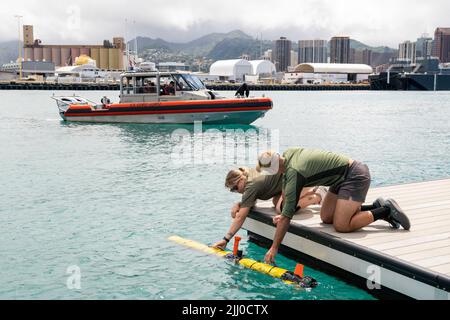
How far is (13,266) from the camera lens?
782 centimetres

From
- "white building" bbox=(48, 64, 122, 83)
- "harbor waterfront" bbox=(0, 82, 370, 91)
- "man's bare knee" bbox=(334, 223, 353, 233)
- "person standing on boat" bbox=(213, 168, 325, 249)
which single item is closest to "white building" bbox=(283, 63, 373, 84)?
"harbor waterfront" bbox=(0, 82, 370, 91)

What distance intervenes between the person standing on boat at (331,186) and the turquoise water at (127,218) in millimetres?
847

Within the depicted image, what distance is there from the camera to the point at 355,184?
260 inches

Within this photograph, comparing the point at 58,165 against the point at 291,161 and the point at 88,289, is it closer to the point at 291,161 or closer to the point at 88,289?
the point at 88,289

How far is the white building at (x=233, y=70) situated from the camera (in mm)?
186750

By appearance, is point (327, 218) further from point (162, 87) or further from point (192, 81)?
point (162, 87)

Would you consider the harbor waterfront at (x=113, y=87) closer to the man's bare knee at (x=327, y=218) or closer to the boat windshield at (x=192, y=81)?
the boat windshield at (x=192, y=81)

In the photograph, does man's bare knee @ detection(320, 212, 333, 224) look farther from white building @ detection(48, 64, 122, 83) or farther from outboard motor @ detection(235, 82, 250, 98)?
white building @ detection(48, 64, 122, 83)

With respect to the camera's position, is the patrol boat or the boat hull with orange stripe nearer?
the boat hull with orange stripe

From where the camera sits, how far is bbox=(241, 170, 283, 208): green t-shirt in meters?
7.41

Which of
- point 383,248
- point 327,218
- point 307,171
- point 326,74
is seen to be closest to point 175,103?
point 327,218

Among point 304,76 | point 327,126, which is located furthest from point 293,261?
point 304,76

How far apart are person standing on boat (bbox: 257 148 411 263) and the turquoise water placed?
847 millimetres
